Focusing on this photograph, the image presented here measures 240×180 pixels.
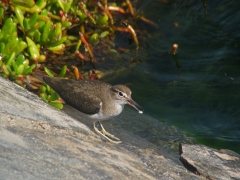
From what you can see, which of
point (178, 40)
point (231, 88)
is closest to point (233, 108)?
point (231, 88)

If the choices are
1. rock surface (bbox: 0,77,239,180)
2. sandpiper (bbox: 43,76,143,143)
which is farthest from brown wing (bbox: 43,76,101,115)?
rock surface (bbox: 0,77,239,180)

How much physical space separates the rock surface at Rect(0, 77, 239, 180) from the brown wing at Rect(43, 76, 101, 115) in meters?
1.28

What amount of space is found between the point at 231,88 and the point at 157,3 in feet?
10.1

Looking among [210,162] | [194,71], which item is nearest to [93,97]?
[210,162]

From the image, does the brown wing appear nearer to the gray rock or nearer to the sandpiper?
the sandpiper

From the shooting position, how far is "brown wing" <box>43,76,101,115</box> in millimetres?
7316

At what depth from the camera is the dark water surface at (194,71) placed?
8.41m

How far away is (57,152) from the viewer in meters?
4.77

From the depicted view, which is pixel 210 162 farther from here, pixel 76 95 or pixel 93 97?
pixel 76 95

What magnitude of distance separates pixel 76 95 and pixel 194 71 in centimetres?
290

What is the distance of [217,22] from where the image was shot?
400 inches

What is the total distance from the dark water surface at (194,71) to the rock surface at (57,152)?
2.25 metres

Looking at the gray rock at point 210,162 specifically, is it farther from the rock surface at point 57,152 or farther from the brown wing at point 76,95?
the brown wing at point 76,95

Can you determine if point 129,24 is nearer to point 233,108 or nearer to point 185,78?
point 185,78
